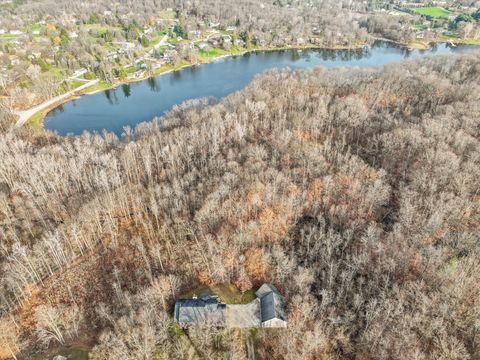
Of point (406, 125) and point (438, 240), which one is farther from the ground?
point (406, 125)

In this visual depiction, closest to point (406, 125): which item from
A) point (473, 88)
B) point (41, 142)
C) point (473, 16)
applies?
A: point (473, 88)

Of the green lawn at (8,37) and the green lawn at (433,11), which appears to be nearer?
the green lawn at (8,37)

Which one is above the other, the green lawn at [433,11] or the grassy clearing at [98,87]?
the green lawn at [433,11]

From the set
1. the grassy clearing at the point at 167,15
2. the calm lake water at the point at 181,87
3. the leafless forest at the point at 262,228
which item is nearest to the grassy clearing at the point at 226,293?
the leafless forest at the point at 262,228

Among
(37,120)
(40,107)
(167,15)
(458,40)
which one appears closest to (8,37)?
(167,15)

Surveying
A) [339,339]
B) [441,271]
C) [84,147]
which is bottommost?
[339,339]

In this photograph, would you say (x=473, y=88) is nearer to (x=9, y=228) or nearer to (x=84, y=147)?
(x=84, y=147)

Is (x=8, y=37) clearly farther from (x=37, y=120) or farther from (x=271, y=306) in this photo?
(x=271, y=306)

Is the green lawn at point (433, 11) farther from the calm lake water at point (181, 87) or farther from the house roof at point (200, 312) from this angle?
the house roof at point (200, 312)

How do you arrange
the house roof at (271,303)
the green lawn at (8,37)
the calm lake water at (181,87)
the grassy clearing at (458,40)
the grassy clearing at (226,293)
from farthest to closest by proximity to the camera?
the grassy clearing at (458,40)
the green lawn at (8,37)
the calm lake water at (181,87)
the grassy clearing at (226,293)
the house roof at (271,303)
